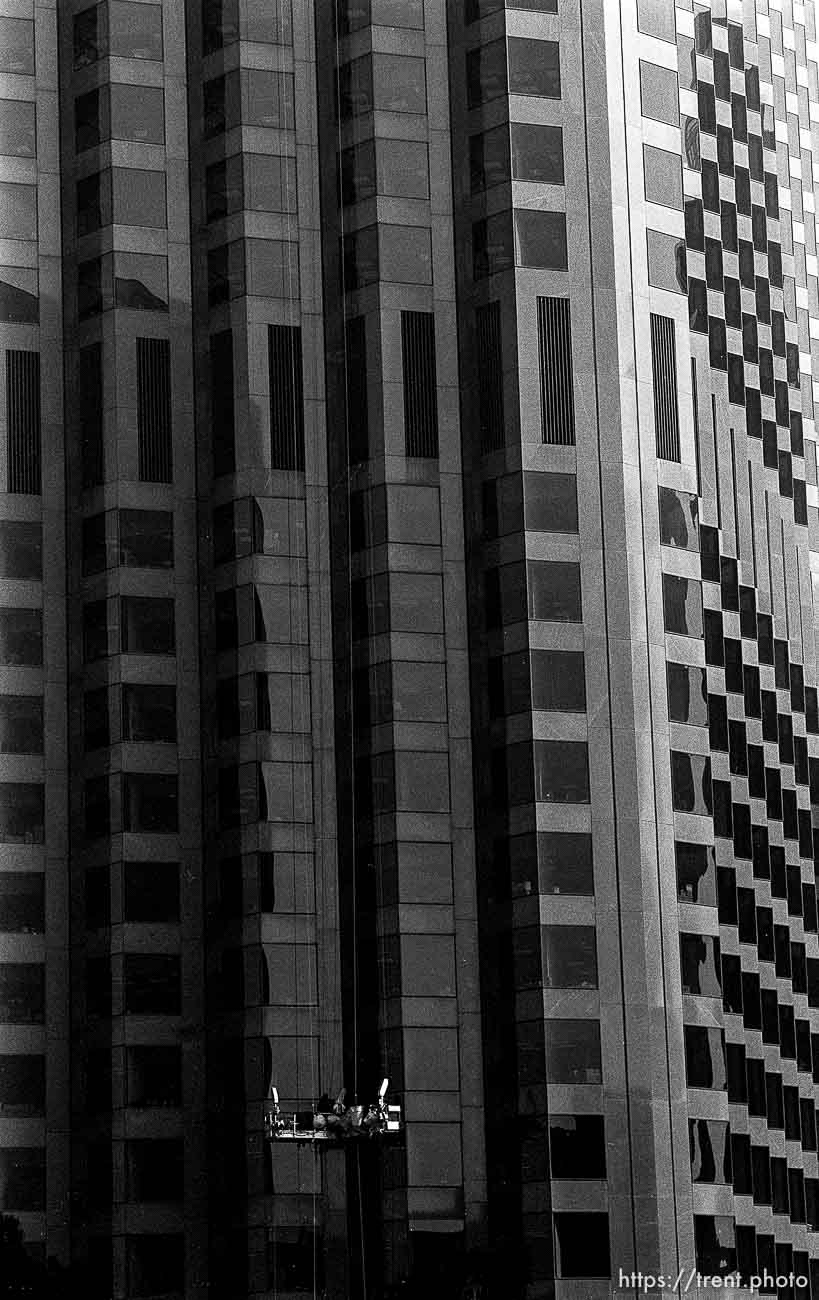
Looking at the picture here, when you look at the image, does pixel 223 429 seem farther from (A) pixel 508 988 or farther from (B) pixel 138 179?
(A) pixel 508 988

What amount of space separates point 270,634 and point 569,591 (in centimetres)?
593

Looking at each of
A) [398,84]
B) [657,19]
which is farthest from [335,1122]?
[657,19]

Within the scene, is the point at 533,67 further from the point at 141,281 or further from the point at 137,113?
the point at 141,281

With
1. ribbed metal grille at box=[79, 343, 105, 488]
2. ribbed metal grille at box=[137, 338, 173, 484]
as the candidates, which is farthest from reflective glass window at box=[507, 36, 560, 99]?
ribbed metal grille at box=[79, 343, 105, 488]

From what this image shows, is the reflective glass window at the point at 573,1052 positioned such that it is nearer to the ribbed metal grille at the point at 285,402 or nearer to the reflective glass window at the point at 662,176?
the ribbed metal grille at the point at 285,402

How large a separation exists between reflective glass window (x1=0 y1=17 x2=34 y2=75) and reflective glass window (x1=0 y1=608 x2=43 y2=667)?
10553 millimetres

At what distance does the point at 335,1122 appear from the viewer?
133 ft

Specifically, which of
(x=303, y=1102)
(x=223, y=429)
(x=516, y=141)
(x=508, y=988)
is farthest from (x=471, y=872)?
(x=516, y=141)

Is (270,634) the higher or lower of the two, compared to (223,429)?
lower

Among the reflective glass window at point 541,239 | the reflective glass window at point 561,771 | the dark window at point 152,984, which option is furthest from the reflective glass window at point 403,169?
the dark window at point 152,984

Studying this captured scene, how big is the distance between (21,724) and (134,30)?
1397 centimetres

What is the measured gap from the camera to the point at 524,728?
140ft

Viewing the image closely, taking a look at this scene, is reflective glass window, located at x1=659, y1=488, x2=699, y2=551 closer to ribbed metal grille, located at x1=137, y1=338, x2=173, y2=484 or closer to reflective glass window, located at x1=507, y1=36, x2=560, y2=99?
reflective glass window, located at x1=507, y1=36, x2=560, y2=99

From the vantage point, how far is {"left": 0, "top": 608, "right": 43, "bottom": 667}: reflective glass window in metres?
40.8
